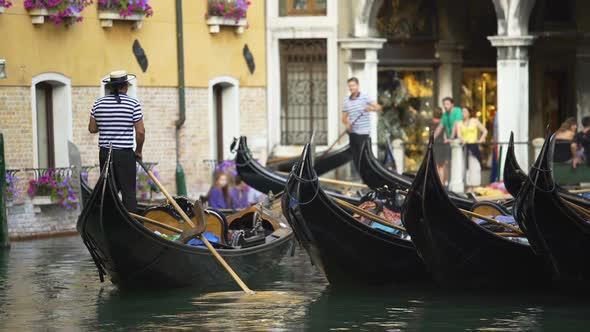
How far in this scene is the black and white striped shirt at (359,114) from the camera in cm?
1144

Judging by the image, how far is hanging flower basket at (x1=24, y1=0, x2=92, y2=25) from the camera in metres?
10.5

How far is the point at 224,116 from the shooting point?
12672mm

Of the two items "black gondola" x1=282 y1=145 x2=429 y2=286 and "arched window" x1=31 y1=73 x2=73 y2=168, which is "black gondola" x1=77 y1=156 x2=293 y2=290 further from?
"arched window" x1=31 y1=73 x2=73 y2=168

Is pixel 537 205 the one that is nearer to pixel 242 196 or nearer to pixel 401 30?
pixel 242 196

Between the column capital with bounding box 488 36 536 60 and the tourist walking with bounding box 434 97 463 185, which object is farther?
the tourist walking with bounding box 434 97 463 185

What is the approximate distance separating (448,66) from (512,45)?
4.86ft

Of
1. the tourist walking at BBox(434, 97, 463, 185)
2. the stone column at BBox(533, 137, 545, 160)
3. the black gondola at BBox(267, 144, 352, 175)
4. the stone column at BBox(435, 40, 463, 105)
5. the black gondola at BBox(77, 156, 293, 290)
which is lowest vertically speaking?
the black gondola at BBox(77, 156, 293, 290)

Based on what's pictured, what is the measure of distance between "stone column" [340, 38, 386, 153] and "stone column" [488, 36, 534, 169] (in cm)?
99

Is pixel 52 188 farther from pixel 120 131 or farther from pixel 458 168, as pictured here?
pixel 458 168

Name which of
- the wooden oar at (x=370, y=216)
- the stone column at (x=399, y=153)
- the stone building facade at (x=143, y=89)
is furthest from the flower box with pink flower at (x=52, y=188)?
the wooden oar at (x=370, y=216)

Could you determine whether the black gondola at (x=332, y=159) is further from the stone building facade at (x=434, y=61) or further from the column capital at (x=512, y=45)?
the column capital at (x=512, y=45)

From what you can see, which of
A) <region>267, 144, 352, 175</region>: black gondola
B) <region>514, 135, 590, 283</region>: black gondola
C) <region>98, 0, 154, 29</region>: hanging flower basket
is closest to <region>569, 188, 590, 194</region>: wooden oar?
<region>514, 135, 590, 283</region>: black gondola

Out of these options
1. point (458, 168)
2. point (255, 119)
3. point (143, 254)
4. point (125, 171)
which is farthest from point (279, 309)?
point (255, 119)

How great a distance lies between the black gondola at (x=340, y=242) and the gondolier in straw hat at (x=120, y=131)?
0.73 meters
